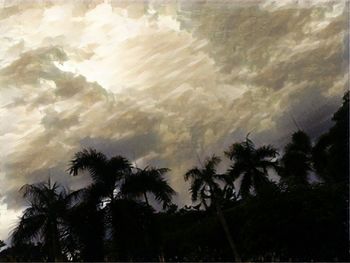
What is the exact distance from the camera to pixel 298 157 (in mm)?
37969

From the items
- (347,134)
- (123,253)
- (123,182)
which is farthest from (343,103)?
(123,253)

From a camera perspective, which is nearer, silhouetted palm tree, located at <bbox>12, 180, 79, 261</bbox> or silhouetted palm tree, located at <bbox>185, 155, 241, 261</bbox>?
silhouetted palm tree, located at <bbox>12, 180, 79, 261</bbox>

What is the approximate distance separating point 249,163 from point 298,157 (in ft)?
20.1

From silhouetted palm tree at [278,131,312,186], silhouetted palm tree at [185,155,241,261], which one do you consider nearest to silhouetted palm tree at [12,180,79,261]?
silhouetted palm tree at [185,155,241,261]

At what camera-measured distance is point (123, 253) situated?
747 inches

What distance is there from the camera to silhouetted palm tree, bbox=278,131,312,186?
3753cm

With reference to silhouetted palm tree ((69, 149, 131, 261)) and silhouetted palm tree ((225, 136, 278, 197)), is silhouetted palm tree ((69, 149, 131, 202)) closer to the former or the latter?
silhouetted palm tree ((69, 149, 131, 261))

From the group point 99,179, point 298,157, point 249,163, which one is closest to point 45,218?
point 99,179

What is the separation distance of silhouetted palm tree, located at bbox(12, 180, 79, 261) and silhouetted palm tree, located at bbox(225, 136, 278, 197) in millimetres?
16089

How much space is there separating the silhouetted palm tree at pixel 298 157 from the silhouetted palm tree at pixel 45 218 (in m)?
20.5

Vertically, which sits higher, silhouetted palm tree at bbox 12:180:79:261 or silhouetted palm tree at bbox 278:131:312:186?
silhouetted palm tree at bbox 278:131:312:186

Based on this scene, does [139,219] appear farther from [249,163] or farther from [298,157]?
[298,157]

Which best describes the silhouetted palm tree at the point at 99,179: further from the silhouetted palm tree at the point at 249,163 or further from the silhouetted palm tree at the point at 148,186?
the silhouetted palm tree at the point at 249,163

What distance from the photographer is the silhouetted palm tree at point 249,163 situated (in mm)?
34031
